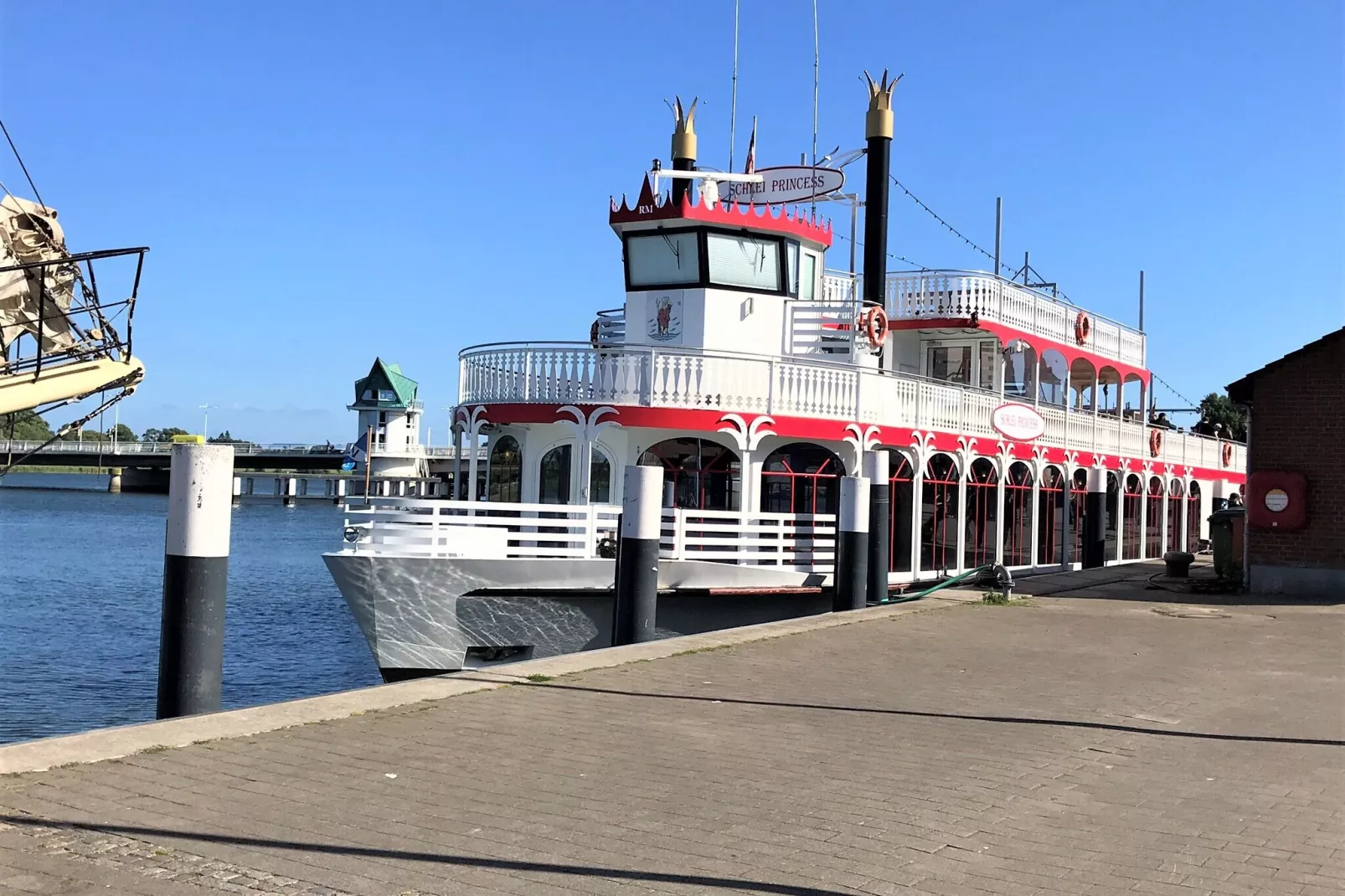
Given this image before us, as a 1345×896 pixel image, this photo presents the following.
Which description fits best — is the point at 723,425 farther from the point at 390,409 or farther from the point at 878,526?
the point at 390,409

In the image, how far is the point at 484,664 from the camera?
1460cm

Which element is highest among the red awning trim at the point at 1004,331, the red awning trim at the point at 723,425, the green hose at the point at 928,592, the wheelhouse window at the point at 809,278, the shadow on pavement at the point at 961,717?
the wheelhouse window at the point at 809,278

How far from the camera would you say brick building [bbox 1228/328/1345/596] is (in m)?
19.0

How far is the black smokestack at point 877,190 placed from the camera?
2348cm

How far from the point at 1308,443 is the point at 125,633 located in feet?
68.9

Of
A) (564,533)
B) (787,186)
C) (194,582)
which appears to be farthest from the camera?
(787,186)

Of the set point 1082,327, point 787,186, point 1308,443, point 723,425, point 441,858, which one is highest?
point 787,186

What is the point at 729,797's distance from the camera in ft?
20.7

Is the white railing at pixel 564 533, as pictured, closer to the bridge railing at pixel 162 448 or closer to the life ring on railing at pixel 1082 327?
the life ring on railing at pixel 1082 327

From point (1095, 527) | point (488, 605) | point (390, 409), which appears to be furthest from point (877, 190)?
point (390, 409)

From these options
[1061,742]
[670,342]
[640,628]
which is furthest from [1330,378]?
[1061,742]

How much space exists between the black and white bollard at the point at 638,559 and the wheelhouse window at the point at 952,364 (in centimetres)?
1299

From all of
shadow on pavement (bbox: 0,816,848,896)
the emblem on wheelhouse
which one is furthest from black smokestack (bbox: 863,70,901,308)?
shadow on pavement (bbox: 0,816,848,896)

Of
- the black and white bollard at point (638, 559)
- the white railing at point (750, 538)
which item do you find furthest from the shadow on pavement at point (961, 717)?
the white railing at point (750, 538)
